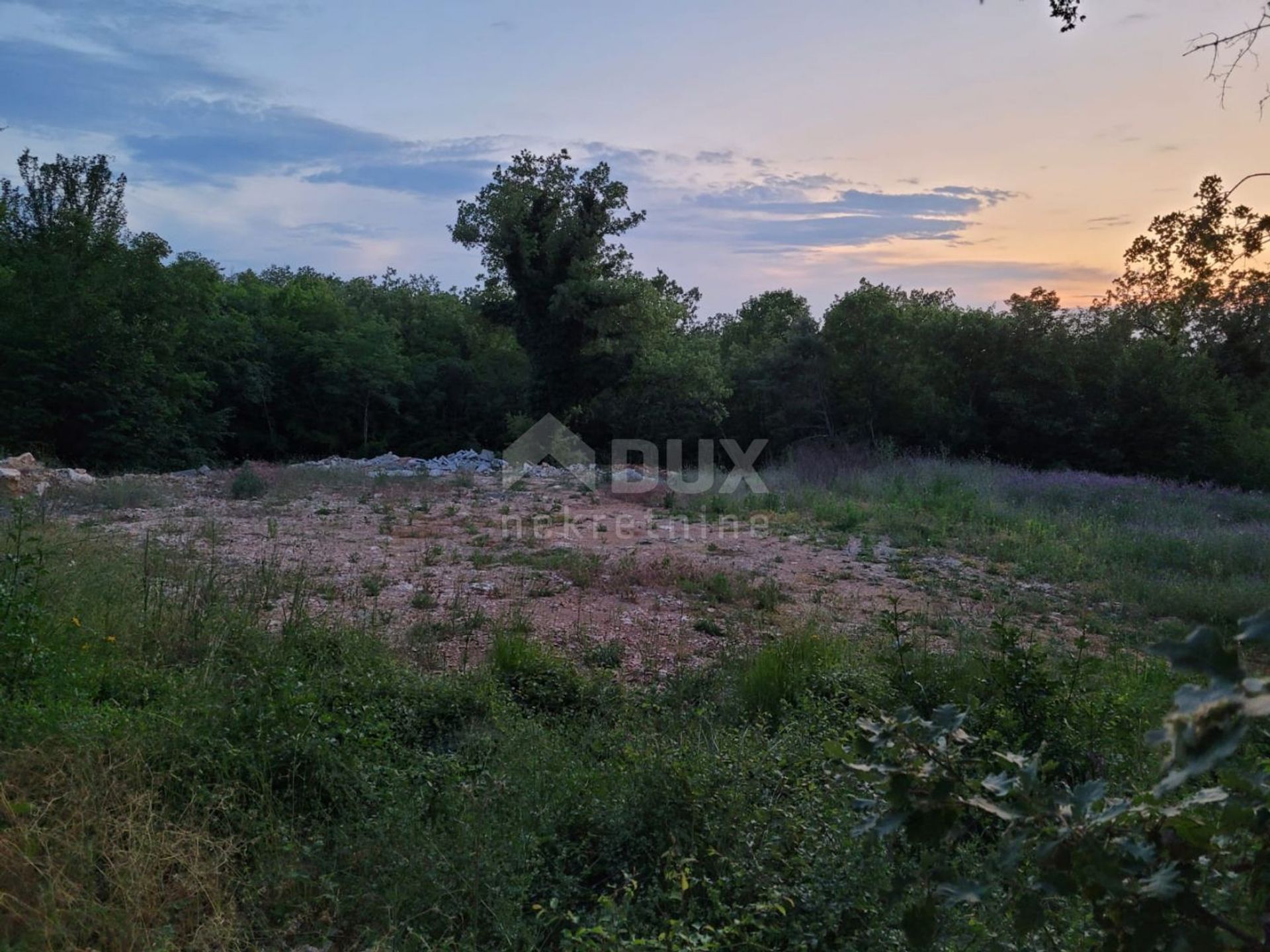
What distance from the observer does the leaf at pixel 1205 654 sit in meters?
0.87

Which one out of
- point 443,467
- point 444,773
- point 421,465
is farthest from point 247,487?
point 444,773

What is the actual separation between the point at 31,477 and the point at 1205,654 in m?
13.8

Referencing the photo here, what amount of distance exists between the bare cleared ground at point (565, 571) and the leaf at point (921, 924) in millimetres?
1992

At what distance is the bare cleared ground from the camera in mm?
5305

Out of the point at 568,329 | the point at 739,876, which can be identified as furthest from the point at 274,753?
the point at 568,329

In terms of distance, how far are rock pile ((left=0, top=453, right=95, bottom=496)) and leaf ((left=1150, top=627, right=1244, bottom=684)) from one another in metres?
11.1

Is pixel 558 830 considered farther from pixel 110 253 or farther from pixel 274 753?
pixel 110 253

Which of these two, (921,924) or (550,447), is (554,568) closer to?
(921,924)

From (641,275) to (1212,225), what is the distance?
632 inches

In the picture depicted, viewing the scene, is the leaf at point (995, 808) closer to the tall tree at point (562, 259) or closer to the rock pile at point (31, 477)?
the rock pile at point (31, 477)

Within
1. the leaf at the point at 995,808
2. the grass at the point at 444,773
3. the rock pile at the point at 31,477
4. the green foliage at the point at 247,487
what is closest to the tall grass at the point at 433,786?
the grass at the point at 444,773

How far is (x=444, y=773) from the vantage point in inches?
121

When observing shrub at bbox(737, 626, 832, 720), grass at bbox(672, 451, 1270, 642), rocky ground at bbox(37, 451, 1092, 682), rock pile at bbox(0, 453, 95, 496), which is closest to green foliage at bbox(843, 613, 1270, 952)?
rocky ground at bbox(37, 451, 1092, 682)

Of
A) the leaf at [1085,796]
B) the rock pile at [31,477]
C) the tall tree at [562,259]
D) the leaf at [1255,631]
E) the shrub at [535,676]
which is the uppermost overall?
the tall tree at [562,259]
